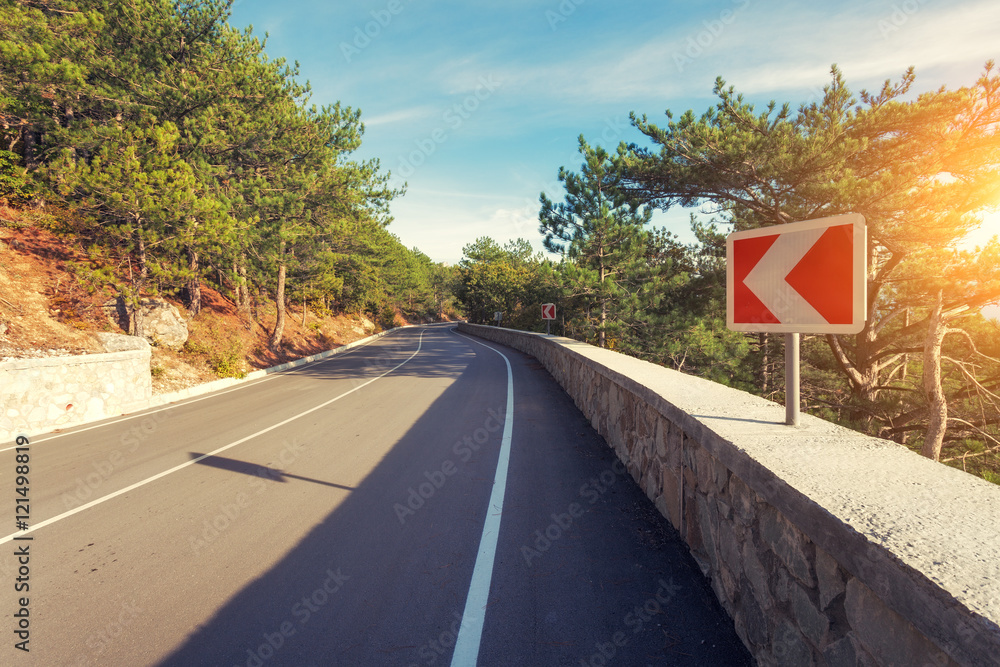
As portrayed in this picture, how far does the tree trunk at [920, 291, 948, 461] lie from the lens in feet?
35.0

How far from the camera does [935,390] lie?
35.7 feet

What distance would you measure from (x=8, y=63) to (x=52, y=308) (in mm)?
6948

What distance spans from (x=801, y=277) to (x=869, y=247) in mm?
13399

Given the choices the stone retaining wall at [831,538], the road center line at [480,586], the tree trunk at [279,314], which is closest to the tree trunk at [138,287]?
the tree trunk at [279,314]

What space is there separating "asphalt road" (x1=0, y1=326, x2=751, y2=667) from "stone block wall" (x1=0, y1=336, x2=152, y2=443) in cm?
159

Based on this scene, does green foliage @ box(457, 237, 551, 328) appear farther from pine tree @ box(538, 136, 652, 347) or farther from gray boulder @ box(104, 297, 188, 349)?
gray boulder @ box(104, 297, 188, 349)

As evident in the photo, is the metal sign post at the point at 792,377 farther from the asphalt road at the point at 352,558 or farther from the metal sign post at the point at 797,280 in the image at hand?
the asphalt road at the point at 352,558

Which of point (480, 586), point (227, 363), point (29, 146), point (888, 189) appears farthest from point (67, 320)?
point (888, 189)

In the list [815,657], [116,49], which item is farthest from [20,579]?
[116,49]

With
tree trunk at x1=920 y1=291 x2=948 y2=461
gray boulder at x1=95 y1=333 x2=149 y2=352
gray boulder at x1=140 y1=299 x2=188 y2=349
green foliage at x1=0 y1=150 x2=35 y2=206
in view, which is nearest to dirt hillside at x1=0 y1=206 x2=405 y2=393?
gray boulder at x1=95 y1=333 x2=149 y2=352

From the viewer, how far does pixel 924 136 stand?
10891 mm

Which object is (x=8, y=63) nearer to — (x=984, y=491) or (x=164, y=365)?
(x=164, y=365)

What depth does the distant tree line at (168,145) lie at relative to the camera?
502 inches

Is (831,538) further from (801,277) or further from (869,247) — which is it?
(869,247)
